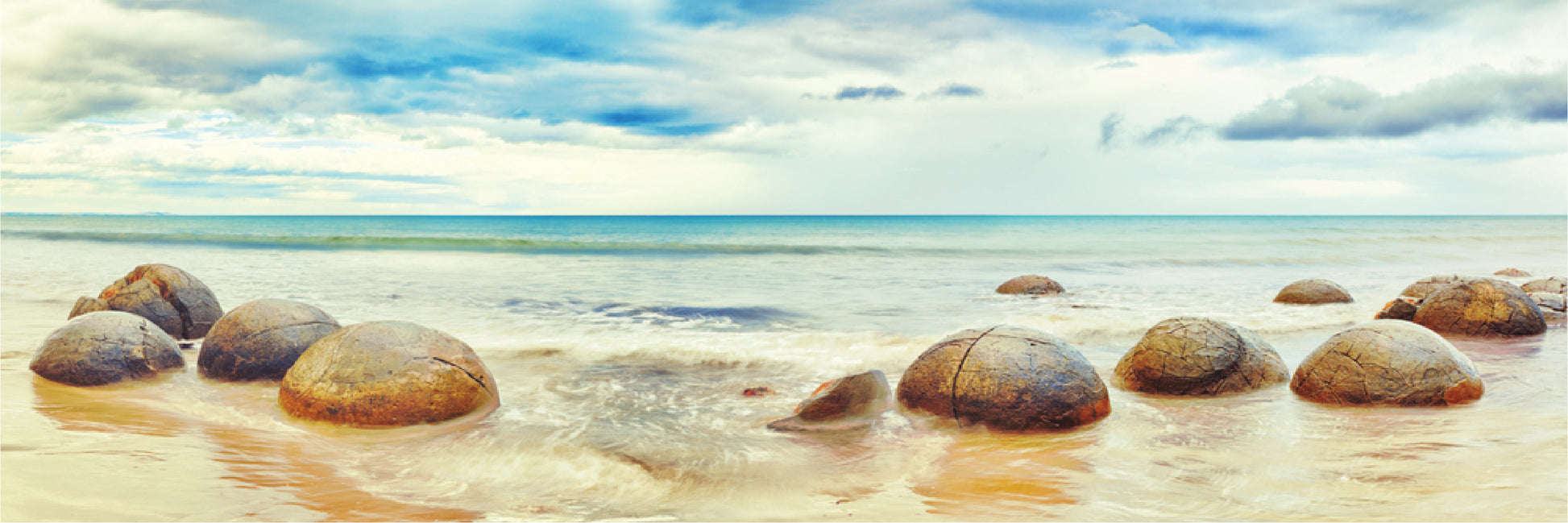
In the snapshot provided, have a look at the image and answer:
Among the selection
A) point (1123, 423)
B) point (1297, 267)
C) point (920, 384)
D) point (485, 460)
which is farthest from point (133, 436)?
point (1297, 267)

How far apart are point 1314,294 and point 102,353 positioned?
15.9 m

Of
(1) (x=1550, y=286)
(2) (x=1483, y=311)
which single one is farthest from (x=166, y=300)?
(1) (x=1550, y=286)

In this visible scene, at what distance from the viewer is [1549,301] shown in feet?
34.2

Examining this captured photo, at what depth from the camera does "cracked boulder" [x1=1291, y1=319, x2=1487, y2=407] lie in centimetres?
603

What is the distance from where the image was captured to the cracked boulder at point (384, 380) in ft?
18.0

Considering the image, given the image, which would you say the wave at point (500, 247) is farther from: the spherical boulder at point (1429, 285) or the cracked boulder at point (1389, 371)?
the cracked boulder at point (1389, 371)

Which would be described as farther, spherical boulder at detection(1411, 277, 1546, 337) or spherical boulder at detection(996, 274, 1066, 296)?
spherical boulder at detection(996, 274, 1066, 296)

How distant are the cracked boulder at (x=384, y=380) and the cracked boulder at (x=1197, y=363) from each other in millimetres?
5283

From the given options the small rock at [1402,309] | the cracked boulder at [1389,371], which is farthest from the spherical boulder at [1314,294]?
the cracked boulder at [1389,371]

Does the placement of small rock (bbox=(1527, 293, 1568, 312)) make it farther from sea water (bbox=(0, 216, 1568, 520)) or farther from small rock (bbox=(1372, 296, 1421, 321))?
sea water (bbox=(0, 216, 1568, 520))

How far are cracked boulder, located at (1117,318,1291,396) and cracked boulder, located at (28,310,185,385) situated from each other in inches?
329

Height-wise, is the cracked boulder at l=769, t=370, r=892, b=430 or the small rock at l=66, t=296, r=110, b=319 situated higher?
the small rock at l=66, t=296, r=110, b=319

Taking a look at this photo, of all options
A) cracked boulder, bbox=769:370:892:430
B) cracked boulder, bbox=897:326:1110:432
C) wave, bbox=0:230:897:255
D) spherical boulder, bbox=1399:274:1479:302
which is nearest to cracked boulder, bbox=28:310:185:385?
cracked boulder, bbox=769:370:892:430

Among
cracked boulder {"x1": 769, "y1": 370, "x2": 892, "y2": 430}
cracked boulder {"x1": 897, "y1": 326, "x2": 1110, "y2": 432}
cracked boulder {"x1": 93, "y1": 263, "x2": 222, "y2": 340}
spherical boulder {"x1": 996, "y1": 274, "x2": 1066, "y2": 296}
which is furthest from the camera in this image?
spherical boulder {"x1": 996, "y1": 274, "x2": 1066, "y2": 296}
